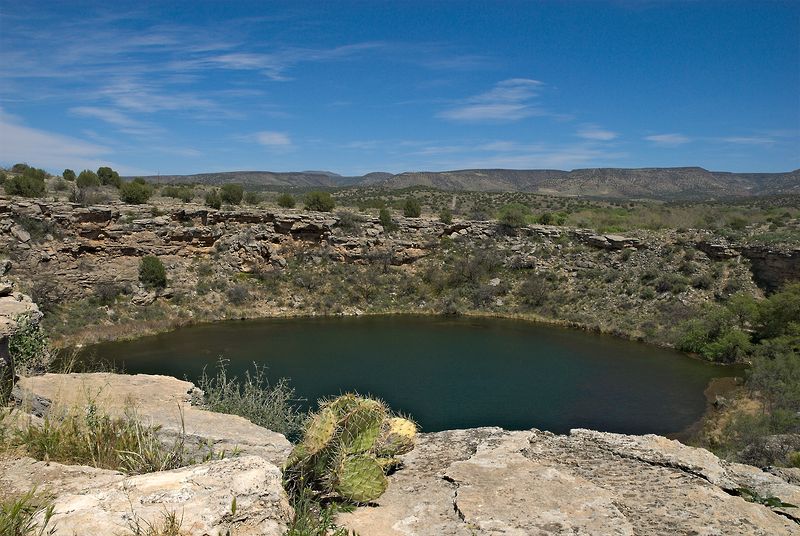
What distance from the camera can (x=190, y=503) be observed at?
331cm

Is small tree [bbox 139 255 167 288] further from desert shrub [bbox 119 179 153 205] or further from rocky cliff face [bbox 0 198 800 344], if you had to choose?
desert shrub [bbox 119 179 153 205]

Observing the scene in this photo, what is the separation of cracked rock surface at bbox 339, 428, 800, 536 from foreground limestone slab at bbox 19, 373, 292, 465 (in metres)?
1.52

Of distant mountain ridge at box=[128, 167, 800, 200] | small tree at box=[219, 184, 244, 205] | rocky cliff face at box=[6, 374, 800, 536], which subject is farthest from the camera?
distant mountain ridge at box=[128, 167, 800, 200]

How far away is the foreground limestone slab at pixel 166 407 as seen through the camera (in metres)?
5.77

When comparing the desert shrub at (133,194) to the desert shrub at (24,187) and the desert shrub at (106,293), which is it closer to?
the desert shrub at (24,187)

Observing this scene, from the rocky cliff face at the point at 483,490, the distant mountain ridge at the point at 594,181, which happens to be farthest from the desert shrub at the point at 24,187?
the distant mountain ridge at the point at 594,181

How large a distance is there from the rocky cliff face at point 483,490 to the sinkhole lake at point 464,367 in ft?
29.2

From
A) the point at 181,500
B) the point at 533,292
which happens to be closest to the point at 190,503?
the point at 181,500

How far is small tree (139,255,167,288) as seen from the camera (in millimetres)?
28141

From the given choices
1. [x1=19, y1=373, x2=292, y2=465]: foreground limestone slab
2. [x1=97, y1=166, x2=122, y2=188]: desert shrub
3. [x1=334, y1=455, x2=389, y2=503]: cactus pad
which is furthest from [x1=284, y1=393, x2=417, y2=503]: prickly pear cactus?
[x1=97, y1=166, x2=122, y2=188]: desert shrub

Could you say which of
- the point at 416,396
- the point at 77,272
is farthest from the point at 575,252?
the point at 77,272

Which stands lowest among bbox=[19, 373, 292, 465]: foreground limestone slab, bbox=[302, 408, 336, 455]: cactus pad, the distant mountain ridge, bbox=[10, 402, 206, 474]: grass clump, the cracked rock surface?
bbox=[19, 373, 292, 465]: foreground limestone slab

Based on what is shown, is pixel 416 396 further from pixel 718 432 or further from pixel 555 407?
pixel 718 432

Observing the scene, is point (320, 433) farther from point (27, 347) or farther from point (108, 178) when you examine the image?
point (108, 178)
